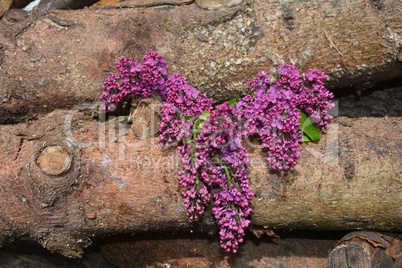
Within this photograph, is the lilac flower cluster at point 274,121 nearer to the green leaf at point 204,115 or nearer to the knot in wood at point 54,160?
the green leaf at point 204,115

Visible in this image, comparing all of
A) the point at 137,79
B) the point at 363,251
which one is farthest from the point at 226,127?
Result: the point at 363,251

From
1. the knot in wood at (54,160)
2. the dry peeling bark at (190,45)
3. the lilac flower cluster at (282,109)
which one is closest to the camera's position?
the knot in wood at (54,160)

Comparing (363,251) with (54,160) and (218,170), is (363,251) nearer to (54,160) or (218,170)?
(218,170)

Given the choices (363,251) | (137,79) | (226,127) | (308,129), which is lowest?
(363,251)

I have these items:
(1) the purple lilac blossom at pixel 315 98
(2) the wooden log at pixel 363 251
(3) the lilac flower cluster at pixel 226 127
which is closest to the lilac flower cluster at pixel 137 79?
(3) the lilac flower cluster at pixel 226 127

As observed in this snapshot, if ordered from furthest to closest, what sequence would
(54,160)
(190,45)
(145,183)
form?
1. (190,45)
2. (145,183)
3. (54,160)

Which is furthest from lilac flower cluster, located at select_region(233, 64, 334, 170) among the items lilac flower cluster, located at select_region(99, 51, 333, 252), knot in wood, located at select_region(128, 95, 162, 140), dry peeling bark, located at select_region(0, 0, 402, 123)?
knot in wood, located at select_region(128, 95, 162, 140)

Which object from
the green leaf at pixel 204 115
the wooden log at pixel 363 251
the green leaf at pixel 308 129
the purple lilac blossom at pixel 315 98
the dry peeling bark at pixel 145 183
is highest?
the purple lilac blossom at pixel 315 98
